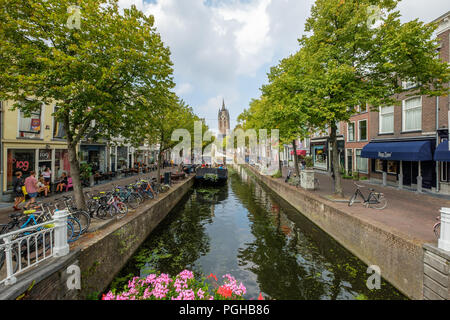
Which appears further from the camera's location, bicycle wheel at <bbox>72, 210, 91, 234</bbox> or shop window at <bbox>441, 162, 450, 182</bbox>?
shop window at <bbox>441, 162, 450, 182</bbox>

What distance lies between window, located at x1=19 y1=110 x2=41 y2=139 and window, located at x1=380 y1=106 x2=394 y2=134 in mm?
26154

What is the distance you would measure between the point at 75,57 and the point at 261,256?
30.9 feet

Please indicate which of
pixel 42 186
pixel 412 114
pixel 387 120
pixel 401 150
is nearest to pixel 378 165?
pixel 387 120

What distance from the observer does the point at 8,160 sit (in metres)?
12.1

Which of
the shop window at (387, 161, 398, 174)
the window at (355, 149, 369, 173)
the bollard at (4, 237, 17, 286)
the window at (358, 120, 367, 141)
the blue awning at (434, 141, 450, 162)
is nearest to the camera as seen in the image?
the bollard at (4, 237, 17, 286)

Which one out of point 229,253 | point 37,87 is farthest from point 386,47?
point 37,87

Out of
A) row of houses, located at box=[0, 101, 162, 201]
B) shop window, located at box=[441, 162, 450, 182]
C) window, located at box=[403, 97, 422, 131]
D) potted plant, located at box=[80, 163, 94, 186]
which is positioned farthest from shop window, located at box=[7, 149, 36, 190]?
window, located at box=[403, 97, 422, 131]

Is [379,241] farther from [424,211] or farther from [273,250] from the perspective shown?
[424,211]

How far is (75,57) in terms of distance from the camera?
5906mm

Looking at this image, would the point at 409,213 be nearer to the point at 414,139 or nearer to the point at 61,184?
the point at 414,139

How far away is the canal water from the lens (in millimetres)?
6199

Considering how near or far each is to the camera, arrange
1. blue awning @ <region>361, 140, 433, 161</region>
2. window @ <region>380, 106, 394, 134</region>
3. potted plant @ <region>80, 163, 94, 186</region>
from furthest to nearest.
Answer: window @ <region>380, 106, 394, 134</region>, potted plant @ <region>80, 163, 94, 186</region>, blue awning @ <region>361, 140, 433, 161</region>

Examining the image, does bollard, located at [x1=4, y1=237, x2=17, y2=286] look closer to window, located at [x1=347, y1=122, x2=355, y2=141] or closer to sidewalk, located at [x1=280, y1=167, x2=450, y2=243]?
sidewalk, located at [x1=280, y1=167, x2=450, y2=243]
